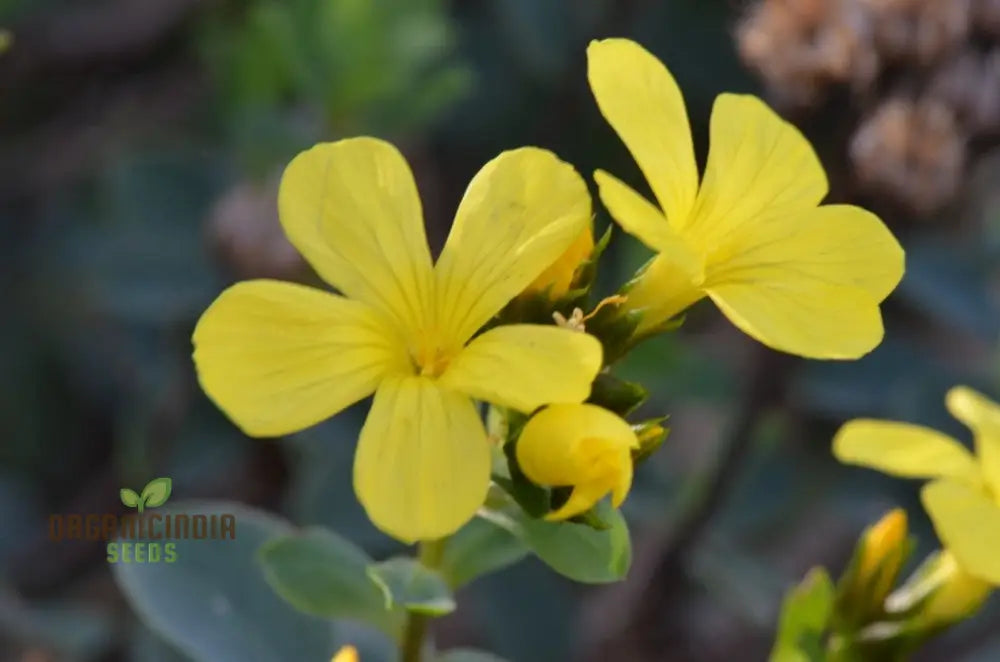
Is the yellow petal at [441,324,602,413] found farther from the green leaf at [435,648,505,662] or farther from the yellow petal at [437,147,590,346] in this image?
the green leaf at [435,648,505,662]

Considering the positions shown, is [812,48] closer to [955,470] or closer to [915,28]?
[915,28]

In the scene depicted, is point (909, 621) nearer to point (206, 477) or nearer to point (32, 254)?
point (206, 477)

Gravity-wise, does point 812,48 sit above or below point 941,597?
above

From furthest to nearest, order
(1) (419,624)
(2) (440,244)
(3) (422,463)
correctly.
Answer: (2) (440,244), (1) (419,624), (3) (422,463)

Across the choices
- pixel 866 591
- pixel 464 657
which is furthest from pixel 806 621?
pixel 464 657

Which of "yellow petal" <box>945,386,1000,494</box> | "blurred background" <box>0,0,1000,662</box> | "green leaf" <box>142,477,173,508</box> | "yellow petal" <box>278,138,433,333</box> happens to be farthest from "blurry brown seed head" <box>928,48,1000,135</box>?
"green leaf" <box>142,477,173,508</box>

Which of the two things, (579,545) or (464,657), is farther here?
(464,657)

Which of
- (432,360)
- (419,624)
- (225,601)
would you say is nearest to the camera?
(432,360)

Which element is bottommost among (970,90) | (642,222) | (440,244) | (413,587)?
(440,244)

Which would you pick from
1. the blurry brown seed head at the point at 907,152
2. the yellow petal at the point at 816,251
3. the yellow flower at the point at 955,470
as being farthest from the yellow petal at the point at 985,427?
the blurry brown seed head at the point at 907,152
